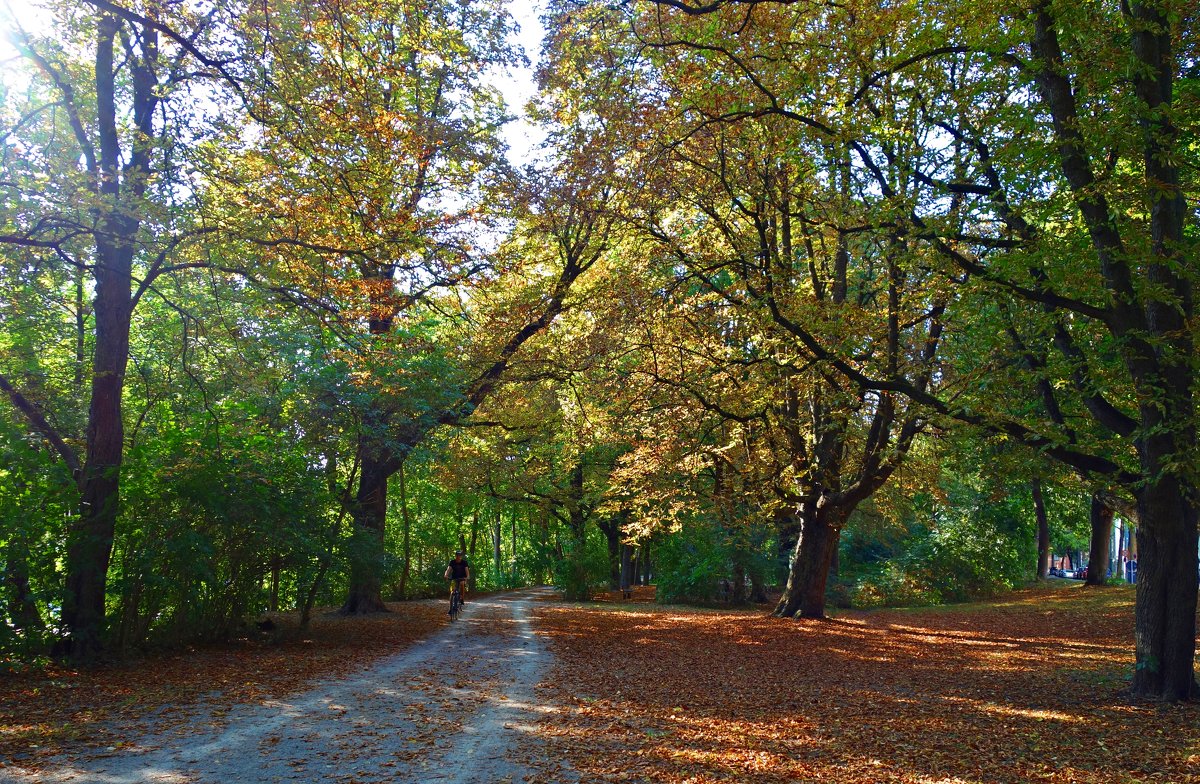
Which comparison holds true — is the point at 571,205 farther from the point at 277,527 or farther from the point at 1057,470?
the point at 1057,470

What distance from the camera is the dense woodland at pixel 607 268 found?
309 inches

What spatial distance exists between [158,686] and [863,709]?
26.1 feet

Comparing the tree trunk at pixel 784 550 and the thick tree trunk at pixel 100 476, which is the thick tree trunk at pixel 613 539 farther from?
the thick tree trunk at pixel 100 476

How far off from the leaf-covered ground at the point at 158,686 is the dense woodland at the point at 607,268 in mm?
638

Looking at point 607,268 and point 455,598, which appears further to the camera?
point 455,598

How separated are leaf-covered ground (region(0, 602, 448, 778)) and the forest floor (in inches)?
1.6

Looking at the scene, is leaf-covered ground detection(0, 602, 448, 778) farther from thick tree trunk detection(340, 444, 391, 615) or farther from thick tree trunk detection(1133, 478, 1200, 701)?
thick tree trunk detection(1133, 478, 1200, 701)

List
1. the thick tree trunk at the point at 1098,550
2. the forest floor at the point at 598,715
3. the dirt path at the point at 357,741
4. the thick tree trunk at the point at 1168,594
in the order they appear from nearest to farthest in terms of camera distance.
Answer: the dirt path at the point at 357,741 < the forest floor at the point at 598,715 < the thick tree trunk at the point at 1168,594 < the thick tree trunk at the point at 1098,550

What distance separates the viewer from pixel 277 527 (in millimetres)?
11172

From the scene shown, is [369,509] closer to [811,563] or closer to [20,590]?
[20,590]

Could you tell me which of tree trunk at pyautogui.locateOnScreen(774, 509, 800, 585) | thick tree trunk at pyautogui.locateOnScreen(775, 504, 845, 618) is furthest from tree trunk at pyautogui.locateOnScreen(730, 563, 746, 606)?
thick tree trunk at pyautogui.locateOnScreen(775, 504, 845, 618)

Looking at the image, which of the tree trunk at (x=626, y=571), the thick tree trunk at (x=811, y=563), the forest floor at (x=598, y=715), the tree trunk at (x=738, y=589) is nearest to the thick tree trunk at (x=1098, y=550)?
the tree trunk at (x=738, y=589)

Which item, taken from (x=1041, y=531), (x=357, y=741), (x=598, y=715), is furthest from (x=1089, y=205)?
(x=1041, y=531)

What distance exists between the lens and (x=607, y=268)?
57.6 ft
